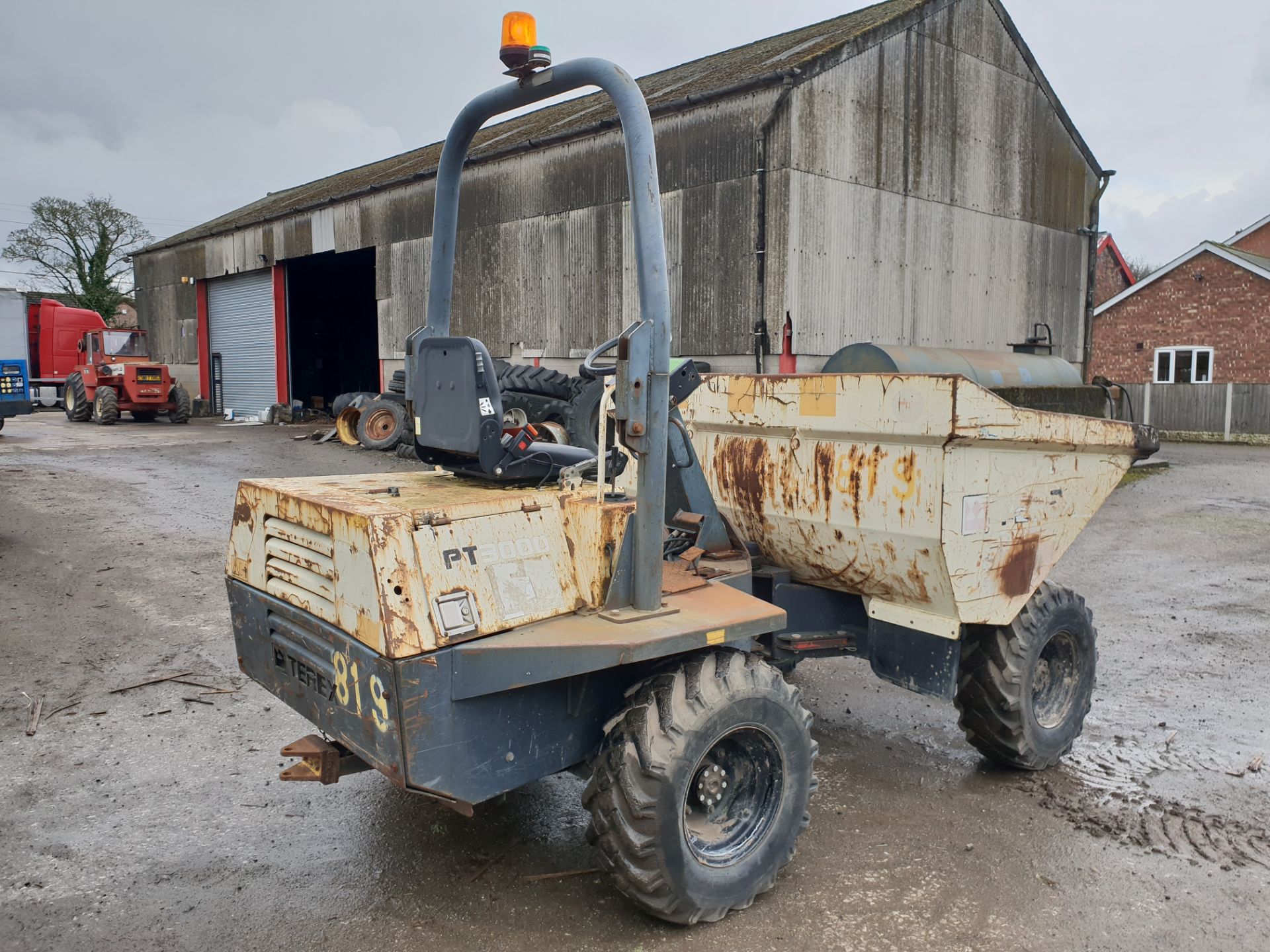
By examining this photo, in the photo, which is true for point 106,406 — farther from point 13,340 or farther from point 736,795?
point 736,795

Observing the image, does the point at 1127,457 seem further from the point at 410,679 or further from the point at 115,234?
the point at 115,234

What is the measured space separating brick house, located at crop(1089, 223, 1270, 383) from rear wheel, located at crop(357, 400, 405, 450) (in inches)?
804

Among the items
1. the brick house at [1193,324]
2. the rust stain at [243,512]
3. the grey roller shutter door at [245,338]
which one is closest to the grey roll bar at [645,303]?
the rust stain at [243,512]

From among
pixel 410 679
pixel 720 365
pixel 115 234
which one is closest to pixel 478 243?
pixel 720 365

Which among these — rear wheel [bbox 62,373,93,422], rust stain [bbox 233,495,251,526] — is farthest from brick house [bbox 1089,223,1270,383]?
rust stain [bbox 233,495,251,526]

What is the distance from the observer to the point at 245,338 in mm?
28719

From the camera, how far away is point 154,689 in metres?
5.66

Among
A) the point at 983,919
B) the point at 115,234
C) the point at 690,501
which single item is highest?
the point at 115,234

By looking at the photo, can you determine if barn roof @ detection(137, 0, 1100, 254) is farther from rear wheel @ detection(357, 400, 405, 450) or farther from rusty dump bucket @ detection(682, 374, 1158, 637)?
rusty dump bucket @ detection(682, 374, 1158, 637)

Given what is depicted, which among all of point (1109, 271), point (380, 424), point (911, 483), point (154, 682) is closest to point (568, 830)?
point (911, 483)

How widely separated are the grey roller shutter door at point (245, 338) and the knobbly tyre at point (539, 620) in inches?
1000

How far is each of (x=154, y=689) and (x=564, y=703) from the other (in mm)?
3588

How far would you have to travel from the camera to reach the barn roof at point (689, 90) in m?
14.3

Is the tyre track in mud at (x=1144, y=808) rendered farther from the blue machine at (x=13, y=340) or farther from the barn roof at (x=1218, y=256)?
the barn roof at (x=1218, y=256)
